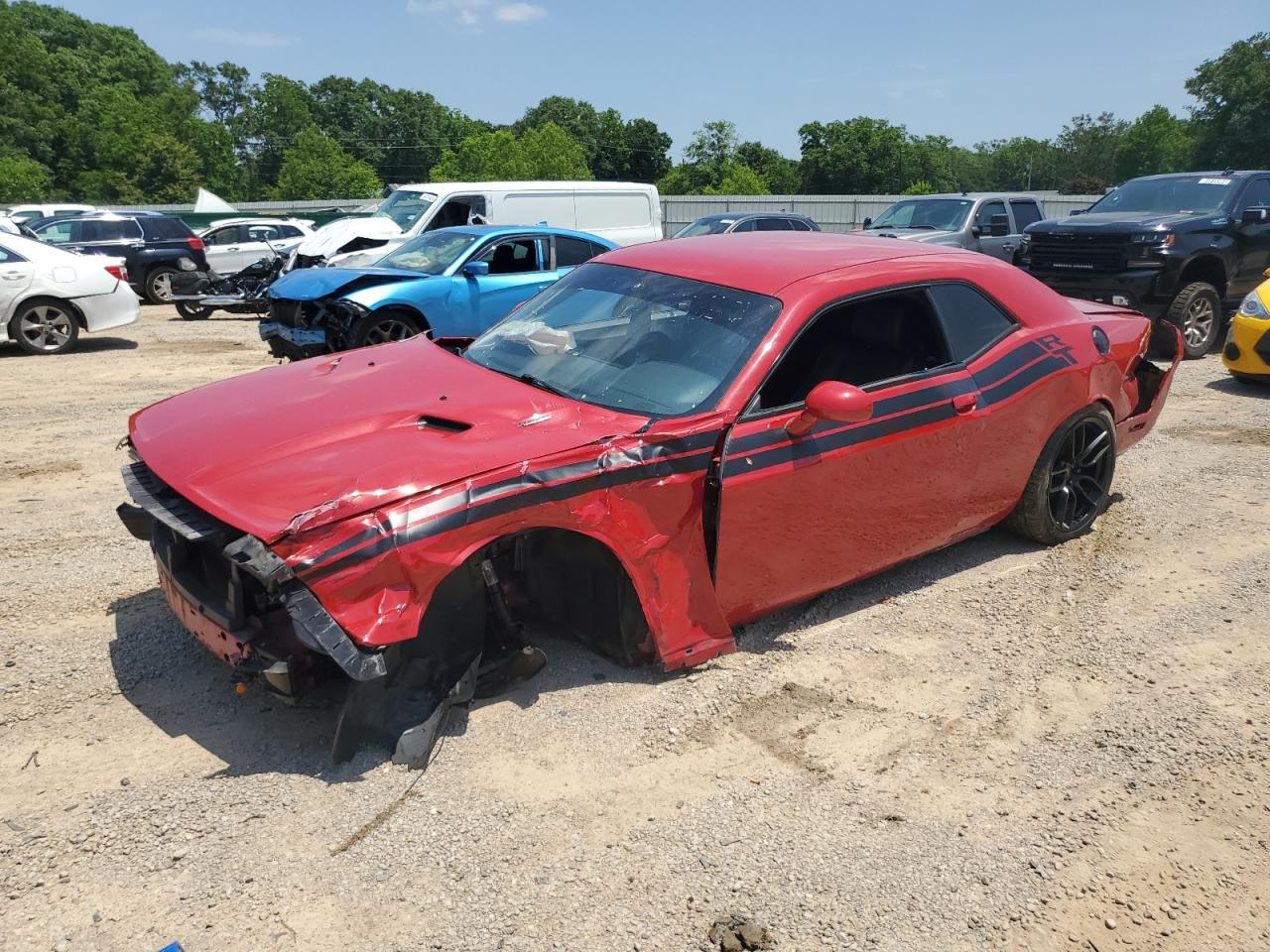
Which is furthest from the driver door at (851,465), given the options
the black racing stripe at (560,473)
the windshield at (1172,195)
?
the windshield at (1172,195)

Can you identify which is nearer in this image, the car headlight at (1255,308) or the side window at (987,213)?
the car headlight at (1255,308)

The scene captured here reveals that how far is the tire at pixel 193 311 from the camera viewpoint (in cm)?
1549

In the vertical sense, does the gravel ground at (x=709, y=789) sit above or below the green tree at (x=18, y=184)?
below

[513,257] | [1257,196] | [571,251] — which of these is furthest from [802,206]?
[513,257]

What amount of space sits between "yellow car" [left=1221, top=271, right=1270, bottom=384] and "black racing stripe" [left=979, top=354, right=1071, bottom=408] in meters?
5.59

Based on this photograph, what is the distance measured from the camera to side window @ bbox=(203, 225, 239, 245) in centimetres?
1872

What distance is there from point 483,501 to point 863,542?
6.05ft

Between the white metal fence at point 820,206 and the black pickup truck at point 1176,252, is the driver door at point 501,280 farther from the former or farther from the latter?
the white metal fence at point 820,206

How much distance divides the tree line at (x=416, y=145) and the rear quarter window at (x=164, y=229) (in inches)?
1044

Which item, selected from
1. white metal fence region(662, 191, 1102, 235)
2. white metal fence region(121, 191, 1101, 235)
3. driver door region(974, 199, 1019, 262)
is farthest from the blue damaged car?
white metal fence region(121, 191, 1101, 235)

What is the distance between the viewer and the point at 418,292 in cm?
944

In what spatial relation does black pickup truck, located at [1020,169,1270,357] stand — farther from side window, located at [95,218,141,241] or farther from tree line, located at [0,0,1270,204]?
tree line, located at [0,0,1270,204]

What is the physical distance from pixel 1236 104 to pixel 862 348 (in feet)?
223

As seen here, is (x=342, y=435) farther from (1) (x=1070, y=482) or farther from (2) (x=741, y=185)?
(2) (x=741, y=185)
